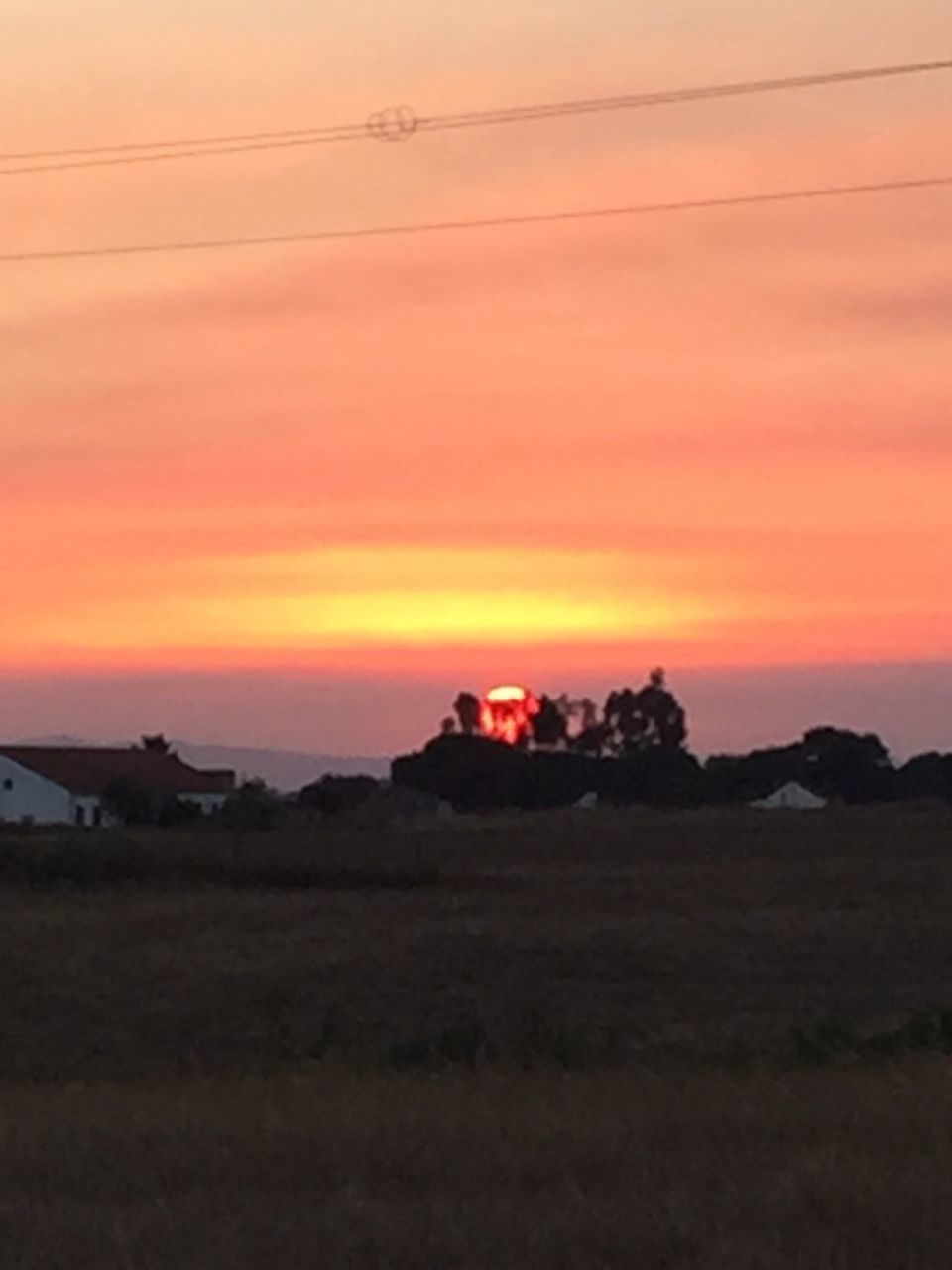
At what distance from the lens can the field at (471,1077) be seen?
8.98m

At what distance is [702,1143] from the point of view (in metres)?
10.9

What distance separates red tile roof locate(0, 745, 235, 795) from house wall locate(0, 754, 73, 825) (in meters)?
0.37

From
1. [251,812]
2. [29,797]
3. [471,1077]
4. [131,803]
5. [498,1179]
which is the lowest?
[498,1179]

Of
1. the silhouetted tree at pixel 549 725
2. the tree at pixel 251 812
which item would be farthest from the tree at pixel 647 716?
the tree at pixel 251 812

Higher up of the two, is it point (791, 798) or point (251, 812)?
point (791, 798)

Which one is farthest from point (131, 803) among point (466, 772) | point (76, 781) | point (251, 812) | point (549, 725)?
point (549, 725)

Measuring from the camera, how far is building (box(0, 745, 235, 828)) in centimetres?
11338

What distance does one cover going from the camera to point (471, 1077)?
49.0 ft

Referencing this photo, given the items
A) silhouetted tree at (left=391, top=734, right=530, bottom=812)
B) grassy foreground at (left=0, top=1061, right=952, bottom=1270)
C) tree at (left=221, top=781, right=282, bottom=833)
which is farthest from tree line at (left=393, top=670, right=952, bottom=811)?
grassy foreground at (left=0, top=1061, right=952, bottom=1270)

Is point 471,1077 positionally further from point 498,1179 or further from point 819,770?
point 819,770

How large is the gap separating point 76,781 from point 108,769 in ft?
11.1

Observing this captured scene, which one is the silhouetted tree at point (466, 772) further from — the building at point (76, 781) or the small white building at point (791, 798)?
the building at point (76, 781)

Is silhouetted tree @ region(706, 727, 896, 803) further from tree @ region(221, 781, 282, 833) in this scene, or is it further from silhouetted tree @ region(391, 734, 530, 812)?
tree @ region(221, 781, 282, 833)

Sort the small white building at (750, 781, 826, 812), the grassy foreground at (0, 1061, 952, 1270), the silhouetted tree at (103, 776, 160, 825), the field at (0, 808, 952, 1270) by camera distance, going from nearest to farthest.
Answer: the grassy foreground at (0, 1061, 952, 1270), the field at (0, 808, 952, 1270), the silhouetted tree at (103, 776, 160, 825), the small white building at (750, 781, 826, 812)
